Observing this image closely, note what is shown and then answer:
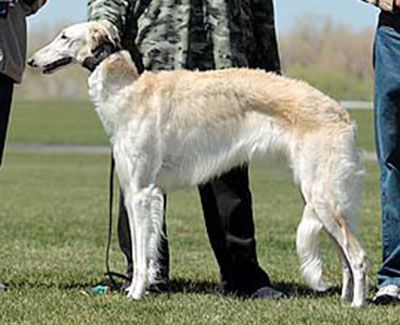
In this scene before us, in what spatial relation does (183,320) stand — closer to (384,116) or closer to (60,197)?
(384,116)

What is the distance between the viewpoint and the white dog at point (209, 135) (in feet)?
24.6

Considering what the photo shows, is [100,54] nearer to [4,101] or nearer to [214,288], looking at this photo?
[4,101]

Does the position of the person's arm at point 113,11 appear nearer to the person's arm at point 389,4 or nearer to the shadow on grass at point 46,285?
the person's arm at point 389,4

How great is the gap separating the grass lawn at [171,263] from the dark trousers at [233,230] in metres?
0.19

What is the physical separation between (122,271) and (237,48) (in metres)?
2.70

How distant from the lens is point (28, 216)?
54.3 ft

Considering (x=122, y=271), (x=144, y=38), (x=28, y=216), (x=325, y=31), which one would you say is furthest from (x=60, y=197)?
(x=325, y=31)

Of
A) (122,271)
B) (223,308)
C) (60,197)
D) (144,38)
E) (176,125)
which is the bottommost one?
(60,197)

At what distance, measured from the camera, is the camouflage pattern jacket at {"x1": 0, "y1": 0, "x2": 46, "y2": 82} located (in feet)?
25.7

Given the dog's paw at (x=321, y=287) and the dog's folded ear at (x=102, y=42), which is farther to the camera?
the dog's paw at (x=321, y=287)

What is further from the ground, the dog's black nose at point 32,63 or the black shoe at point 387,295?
the dog's black nose at point 32,63

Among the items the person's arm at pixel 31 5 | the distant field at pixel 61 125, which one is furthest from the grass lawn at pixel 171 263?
the distant field at pixel 61 125

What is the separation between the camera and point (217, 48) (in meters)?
8.16

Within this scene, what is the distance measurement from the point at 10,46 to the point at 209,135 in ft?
5.34
